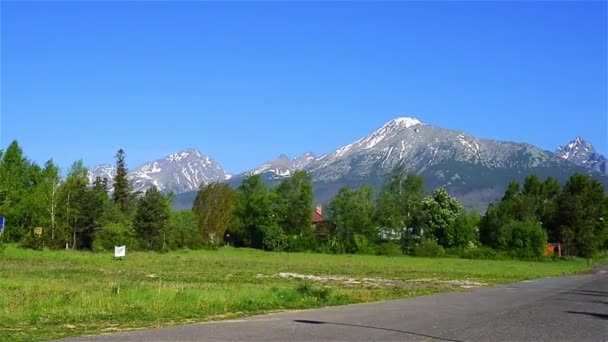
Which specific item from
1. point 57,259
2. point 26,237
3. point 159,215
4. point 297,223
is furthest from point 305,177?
point 57,259

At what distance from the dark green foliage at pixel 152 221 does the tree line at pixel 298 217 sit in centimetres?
13

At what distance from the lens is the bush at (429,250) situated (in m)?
97.8

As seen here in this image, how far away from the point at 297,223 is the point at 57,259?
6211cm

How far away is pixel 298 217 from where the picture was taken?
114 metres

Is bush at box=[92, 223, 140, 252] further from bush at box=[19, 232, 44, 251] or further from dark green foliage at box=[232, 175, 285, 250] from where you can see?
dark green foliage at box=[232, 175, 285, 250]

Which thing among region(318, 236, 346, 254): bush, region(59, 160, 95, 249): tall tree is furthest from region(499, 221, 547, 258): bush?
region(59, 160, 95, 249): tall tree

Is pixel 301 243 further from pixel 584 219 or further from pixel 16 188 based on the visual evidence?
pixel 584 219

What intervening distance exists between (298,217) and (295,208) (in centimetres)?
158

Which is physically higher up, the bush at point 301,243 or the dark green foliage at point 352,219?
the dark green foliage at point 352,219

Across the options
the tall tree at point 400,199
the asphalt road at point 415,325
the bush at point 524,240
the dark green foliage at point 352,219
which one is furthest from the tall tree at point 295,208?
the asphalt road at point 415,325

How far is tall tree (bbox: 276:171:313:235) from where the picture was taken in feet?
374

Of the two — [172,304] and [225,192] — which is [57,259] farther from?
[225,192]

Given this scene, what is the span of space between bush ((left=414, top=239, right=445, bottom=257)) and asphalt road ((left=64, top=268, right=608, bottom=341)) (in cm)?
7400

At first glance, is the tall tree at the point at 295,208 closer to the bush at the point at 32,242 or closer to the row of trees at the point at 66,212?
the row of trees at the point at 66,212
